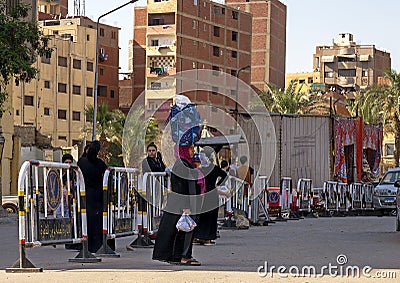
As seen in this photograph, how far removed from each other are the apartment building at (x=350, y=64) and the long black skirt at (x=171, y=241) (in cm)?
12070

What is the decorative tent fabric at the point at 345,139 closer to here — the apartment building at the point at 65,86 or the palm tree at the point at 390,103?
the palm tree at the point at 390,103

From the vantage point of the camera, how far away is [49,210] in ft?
43.0

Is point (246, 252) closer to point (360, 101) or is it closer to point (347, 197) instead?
point (347, 197)

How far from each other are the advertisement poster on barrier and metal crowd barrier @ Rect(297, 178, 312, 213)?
2073 millimetres

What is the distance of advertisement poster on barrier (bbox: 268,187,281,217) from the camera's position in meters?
29.6

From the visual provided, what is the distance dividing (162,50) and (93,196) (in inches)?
3116

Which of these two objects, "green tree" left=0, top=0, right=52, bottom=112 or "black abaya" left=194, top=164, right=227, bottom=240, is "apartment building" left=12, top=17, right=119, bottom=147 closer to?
"green tree" left=0, top=0, right=52, bottom=112

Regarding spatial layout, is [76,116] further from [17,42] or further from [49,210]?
[49,210]

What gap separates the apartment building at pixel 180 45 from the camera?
92.1m

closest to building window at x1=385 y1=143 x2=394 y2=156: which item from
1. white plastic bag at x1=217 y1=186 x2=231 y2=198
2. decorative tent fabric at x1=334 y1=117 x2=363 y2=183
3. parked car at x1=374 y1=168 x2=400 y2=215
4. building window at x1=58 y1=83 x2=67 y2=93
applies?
building window at x1=58 y1=83 x2=67 y2=93

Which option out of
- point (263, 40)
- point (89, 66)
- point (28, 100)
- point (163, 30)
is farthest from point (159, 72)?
point (263, 40)

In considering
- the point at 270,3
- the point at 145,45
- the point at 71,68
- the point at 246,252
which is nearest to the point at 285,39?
the point at 270,3

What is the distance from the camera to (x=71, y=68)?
284 feet

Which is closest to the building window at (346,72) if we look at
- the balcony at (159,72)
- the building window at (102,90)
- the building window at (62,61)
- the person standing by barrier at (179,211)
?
the balcony at (159,72)
